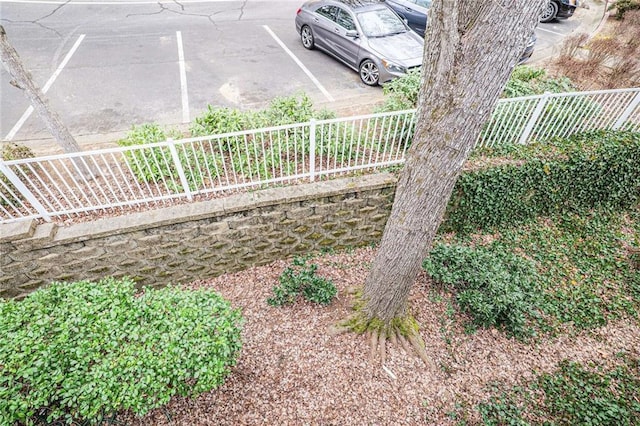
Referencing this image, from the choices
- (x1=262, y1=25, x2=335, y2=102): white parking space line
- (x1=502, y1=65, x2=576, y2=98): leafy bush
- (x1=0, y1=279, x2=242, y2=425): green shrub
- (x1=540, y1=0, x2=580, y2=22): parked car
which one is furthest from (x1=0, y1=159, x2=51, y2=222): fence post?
(x1=540, y1=0, x2=580, y2=22): parked car

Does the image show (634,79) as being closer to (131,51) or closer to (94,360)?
(94,360)

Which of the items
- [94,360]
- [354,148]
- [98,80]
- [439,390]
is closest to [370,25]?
[354,148]

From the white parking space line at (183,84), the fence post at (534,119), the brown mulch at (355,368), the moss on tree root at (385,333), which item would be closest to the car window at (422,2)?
the fence post at (534,119)

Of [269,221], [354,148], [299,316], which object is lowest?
[299,316]

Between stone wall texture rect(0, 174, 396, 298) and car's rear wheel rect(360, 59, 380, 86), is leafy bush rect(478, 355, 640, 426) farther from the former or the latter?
car's rear wheel rect(360, 59, 380, 86)

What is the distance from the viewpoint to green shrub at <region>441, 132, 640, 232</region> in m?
4.90

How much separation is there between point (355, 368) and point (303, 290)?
3.71 feet

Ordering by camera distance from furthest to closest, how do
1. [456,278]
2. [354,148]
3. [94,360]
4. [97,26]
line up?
[97,26]
[354,148]
[456,278]
[94,360]

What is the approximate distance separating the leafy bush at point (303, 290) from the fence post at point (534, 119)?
3.95m

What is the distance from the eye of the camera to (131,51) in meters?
9.05

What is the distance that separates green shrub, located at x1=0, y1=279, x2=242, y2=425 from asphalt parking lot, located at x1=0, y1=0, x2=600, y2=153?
417 centimetres

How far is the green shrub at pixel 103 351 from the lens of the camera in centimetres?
242

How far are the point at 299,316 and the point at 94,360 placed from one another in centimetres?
219

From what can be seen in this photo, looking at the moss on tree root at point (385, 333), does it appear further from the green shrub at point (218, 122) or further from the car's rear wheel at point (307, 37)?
the car's rear wheel at point (307, 37)
